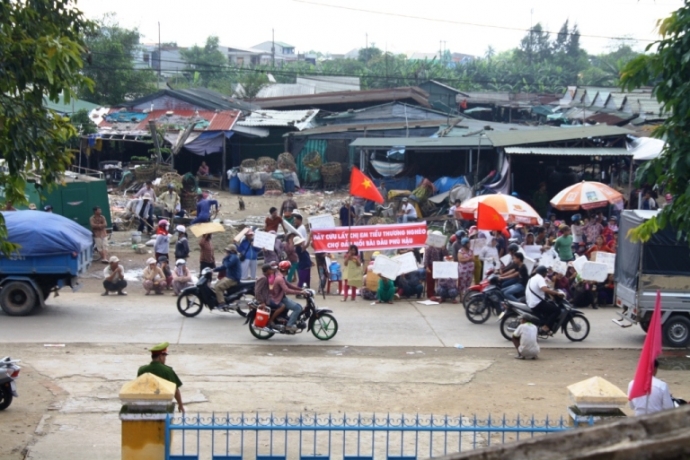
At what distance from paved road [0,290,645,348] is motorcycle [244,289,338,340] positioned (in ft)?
→ 0.51

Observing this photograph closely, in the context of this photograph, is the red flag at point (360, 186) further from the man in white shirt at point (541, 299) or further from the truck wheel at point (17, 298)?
the truck wheel at point (17, 298)

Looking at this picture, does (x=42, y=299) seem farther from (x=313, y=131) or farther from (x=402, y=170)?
(x=313, y=131)

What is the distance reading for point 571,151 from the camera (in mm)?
23922

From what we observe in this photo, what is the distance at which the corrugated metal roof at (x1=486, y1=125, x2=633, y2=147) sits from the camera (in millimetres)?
24594

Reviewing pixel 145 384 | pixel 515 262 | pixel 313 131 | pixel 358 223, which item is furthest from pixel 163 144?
pixel 145 384

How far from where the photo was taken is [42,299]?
1477cm

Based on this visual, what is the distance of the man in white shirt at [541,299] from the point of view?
13539 millimetres

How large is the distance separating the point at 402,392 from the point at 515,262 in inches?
195

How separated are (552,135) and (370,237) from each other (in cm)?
1010

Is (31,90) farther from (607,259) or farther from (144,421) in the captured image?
(607,259)

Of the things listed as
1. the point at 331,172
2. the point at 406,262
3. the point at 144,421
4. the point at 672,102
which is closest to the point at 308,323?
the point at 406,262

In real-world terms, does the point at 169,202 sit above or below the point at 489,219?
below

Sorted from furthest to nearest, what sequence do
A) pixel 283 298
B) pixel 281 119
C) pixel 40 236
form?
pixel 281 119 < pixel 40 236 < pixel 283 298

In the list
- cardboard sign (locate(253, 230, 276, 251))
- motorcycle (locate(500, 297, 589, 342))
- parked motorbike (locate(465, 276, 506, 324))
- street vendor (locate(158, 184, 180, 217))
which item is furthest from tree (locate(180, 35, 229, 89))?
motorcycle (locate(500, 297, 589, 342))
